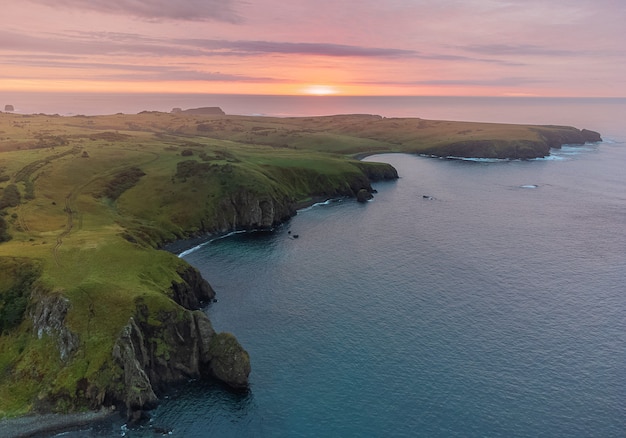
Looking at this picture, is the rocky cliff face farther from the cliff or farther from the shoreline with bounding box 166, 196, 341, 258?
the cliff

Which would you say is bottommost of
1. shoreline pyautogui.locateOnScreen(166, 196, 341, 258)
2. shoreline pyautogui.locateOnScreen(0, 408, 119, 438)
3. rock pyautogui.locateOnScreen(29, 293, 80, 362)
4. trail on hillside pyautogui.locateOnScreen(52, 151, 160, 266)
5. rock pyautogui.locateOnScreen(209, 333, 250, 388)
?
shoreline pyautogui.locateOnScreen(0, 408, 119, 438)

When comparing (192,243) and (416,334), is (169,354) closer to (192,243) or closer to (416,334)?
(416,334)

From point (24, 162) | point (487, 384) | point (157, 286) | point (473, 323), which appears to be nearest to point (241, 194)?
point (157, 286)

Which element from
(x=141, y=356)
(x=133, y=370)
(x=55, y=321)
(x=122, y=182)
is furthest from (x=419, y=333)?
(x=122, y=182)

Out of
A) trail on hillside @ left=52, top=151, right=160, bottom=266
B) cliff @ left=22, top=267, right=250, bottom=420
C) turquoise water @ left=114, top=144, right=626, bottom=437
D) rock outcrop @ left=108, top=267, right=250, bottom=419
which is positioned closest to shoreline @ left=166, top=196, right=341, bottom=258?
turquoise water @ left=114, top=144, right=626, bottom=437

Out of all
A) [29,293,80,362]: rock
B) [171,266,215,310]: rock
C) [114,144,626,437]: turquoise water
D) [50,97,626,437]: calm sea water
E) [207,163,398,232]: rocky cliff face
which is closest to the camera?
[50,97,626,437]: calm sea water

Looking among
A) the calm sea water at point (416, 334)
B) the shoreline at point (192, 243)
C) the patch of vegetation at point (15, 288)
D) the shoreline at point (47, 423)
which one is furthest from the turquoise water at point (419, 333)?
the patch of vegetation at point (15, 288)

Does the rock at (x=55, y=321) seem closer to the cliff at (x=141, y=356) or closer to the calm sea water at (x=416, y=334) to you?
the cliff at (x=141, y=356)

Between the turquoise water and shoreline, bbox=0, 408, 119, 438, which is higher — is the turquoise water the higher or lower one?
the higher one
